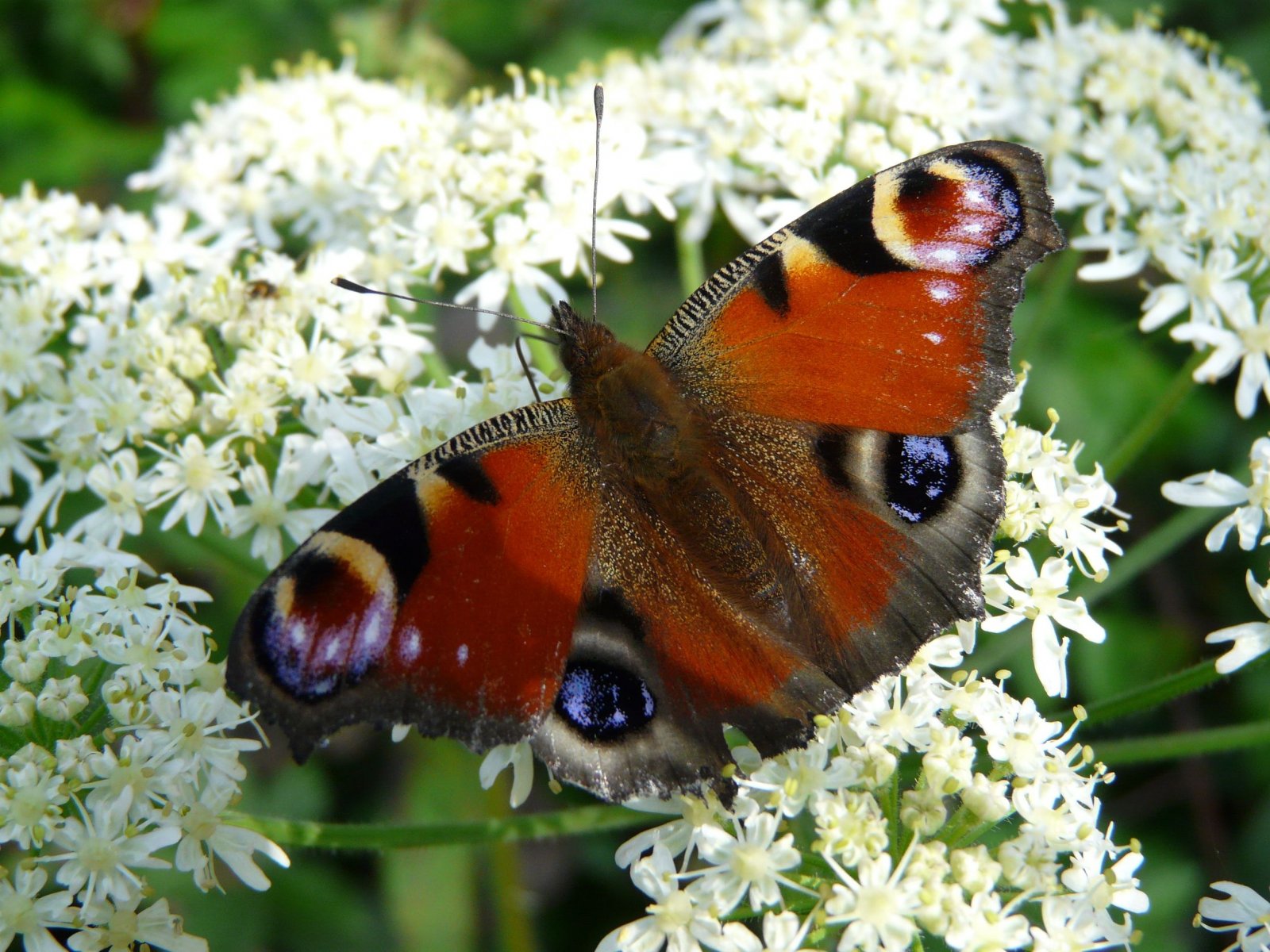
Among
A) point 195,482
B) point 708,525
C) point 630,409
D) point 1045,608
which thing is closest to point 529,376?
point 630,409

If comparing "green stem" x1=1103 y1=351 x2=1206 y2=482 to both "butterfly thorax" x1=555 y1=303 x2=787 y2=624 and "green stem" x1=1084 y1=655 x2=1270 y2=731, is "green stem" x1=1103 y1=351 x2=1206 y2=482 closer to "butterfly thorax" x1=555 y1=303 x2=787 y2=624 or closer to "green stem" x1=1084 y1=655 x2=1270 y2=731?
"green stem" x1=1084 y1=655 x2=1270 y2=731

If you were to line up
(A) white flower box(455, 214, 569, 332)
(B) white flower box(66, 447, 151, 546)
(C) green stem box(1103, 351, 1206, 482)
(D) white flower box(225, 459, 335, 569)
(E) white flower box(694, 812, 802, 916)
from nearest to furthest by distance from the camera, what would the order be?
1. (E) white flower box(694, 812, 802, 916)
2. (D) white flower box(225, 459, 335, 569)
3. (B) white flower box(66, 447, 151, 546)
4. (C) green stem box(1103, 351, 1206, 482)
5. (A) white flower box(455, 214, 569, 332)

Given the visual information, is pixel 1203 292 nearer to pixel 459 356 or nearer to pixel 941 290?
→ pixel 941 290

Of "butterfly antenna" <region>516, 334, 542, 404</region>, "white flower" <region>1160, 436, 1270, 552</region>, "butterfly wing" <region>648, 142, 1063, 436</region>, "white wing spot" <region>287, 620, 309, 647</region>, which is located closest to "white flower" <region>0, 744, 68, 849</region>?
"white wing spot" <region>287, 620, 309, 647</region>

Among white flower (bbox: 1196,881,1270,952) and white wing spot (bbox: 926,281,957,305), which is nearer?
white flower (bbox: 1196,881,1270,952)

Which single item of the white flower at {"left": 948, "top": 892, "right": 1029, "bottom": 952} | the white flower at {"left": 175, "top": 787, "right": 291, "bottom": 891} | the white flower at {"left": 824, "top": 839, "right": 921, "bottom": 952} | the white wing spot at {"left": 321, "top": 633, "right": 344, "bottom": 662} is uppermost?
the white wing spot at {"left": 321, "top": 633, "right": 344, "bottom": 662}

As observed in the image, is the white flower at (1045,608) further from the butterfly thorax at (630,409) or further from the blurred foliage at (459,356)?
the butterfly thorax at (630,409)
